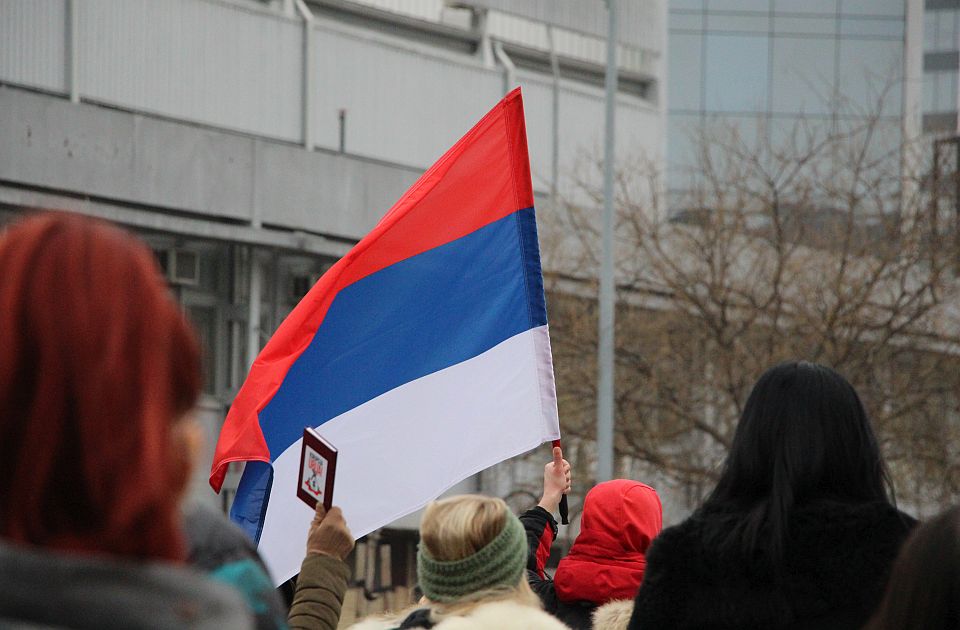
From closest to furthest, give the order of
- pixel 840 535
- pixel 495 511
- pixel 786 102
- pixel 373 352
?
pixel 840 535, pixel 495 511, pixel 373 352, pixel 786 102

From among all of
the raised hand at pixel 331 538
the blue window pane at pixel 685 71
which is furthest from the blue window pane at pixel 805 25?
the raised hand at pixel 331 538

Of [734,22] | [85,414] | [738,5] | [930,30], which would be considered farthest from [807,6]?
[85,414]

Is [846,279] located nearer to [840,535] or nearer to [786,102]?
[840,535]

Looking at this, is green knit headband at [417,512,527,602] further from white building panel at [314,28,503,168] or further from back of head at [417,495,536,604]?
white building panel at [314,28,503,168]

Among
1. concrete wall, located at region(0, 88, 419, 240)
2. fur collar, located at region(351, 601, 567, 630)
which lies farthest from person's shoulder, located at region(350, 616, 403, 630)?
concrete wall, located at region(0, 88, 419, 240)

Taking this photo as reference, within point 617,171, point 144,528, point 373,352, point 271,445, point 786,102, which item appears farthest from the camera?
point 786,102

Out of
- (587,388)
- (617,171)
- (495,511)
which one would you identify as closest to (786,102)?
(617,171)

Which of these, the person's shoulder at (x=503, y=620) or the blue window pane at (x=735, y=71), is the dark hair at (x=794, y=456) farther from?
the blue window pane at (x=735, y=71)

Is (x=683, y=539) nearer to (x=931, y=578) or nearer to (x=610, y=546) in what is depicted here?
(x=931, y=578)

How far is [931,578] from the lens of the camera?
8.54 ft

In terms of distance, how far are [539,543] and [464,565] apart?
156 cm

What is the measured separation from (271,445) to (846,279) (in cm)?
1561

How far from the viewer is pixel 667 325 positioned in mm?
21656

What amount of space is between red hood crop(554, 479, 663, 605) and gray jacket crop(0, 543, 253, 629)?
10.7 feet
